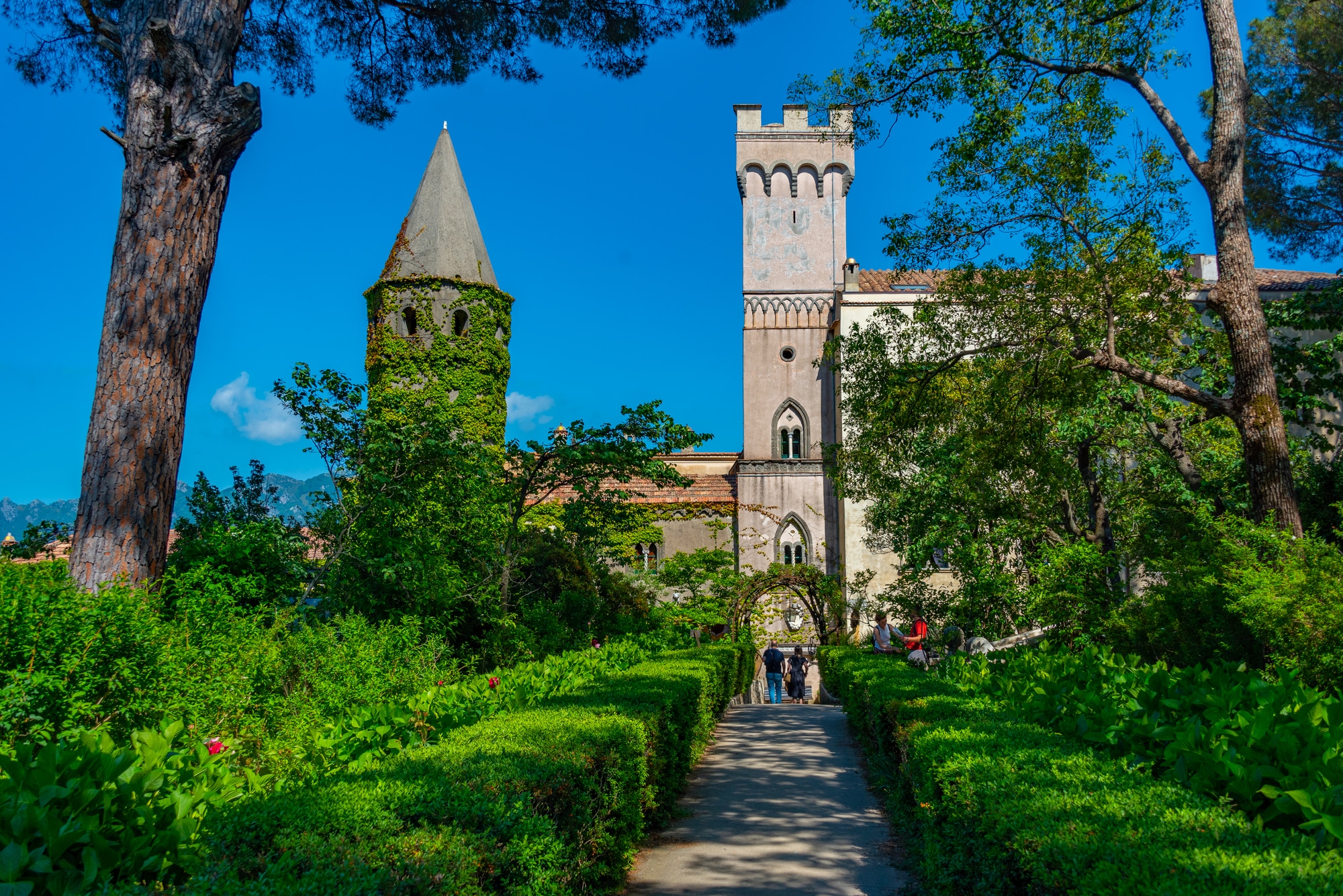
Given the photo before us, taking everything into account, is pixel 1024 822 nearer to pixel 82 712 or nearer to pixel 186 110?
pixel 82 712

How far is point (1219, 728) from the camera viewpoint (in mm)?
3486

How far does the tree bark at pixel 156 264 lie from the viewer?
6.89m

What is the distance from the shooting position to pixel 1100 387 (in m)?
Result: 11.4

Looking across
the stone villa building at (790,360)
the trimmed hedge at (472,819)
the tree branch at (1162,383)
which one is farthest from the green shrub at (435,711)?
the stone villa building at (790,360)

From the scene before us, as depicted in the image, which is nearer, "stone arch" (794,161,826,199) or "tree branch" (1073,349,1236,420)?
"tree branch" (1073,349,1236,420)

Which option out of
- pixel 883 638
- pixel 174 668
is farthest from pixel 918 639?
pixel 174 668

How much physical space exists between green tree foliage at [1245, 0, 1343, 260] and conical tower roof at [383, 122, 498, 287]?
622 inches

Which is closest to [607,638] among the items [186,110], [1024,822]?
[186,110]

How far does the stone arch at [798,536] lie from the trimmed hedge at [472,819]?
71.7 feet

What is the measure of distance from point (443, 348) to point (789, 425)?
42.8 ft

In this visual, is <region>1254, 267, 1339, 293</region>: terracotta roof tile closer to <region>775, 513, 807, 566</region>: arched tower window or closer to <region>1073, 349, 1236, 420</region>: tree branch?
<region>775, 513, 807, 566</region>: arched tower window

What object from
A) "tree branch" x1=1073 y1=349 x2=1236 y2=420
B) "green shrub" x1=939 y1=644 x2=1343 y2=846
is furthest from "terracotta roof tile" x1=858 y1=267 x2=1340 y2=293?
"green shrub" x1=939 y1=644 x2=1343 y2=846

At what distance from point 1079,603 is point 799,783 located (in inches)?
210

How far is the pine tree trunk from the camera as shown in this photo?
8141mm
